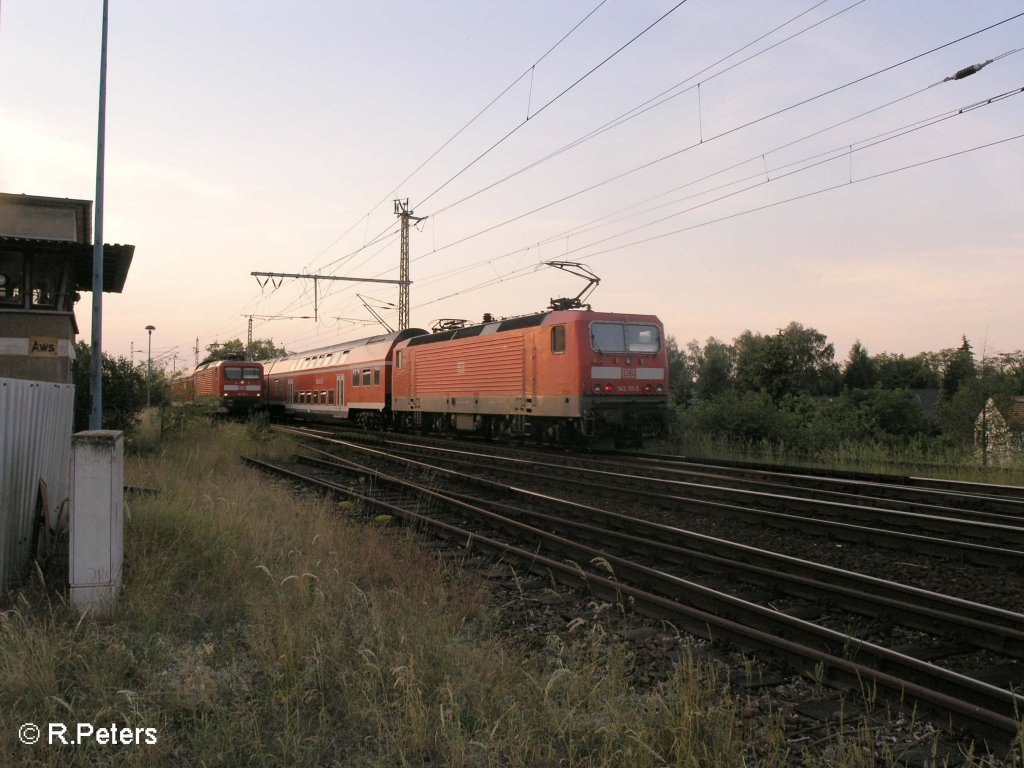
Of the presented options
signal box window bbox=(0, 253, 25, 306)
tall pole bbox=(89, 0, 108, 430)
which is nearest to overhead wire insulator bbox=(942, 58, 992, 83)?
tall pole bbox=(89, 0, 108, 430)

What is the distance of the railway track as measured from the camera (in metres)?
4.04

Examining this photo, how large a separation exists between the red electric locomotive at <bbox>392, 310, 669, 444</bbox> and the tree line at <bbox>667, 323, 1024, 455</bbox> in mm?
3121

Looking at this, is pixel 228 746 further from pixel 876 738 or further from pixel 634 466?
pixel 634 466

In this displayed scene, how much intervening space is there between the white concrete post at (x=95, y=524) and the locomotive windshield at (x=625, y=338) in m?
11.6

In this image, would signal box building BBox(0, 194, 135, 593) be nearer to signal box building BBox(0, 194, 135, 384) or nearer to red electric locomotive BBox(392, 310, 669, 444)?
signal box building BBox(0, 194, 135, 384)

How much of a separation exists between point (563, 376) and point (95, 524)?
11.7 metres

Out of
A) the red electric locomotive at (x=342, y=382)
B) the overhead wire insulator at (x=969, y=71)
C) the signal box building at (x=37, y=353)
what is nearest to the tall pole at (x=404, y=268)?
the red electric locomotive at (x=342, y=382)

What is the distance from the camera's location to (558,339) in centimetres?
1644

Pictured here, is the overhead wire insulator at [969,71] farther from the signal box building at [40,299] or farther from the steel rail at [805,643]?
the signal box building at [40,299]

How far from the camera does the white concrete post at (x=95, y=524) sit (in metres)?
5.18

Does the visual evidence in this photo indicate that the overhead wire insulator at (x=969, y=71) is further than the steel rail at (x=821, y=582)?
Yes

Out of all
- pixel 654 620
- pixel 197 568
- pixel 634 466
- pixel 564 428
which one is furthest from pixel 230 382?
pixel 654 620

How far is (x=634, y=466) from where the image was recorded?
14094 mm

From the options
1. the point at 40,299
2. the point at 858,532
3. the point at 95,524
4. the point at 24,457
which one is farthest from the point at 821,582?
the point at 40,299
